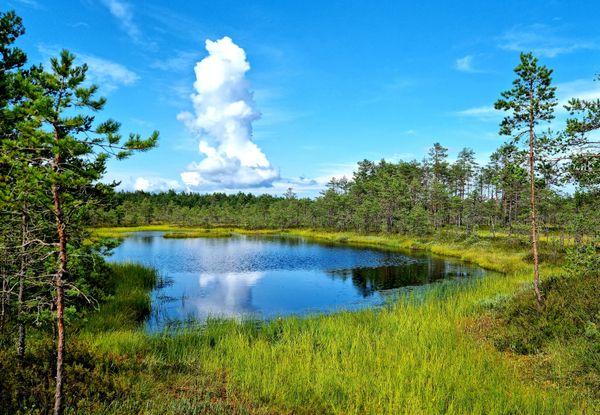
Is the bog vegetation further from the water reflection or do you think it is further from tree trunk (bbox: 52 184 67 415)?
the water reflection

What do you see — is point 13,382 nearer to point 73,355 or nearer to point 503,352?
point 73,355

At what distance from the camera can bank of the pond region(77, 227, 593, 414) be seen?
777 cm

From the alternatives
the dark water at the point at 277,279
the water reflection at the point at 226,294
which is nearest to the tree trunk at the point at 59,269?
the water reflection at the point at 226,294

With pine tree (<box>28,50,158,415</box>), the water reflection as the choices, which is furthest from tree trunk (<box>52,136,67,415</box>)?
the water reflection

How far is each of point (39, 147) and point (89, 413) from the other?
500 centimetres

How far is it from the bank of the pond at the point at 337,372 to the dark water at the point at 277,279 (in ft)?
22.4

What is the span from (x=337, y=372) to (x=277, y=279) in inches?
937

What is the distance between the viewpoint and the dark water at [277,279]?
72.7ft

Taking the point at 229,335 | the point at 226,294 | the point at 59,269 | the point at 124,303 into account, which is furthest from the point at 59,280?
the point at 226,294

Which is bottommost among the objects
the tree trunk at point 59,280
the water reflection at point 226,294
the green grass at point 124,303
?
the water reflection at point 226,294

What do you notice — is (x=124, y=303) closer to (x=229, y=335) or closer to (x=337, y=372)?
(x=229, y=335)

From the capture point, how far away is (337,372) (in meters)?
9.31

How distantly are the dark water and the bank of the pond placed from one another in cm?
683

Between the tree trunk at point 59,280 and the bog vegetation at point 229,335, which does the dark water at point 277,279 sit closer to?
the bog vegetation at point 229,335
